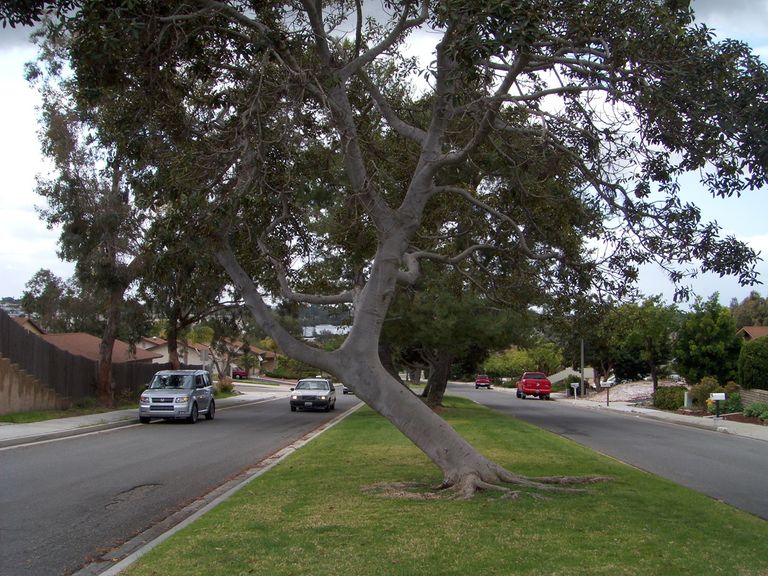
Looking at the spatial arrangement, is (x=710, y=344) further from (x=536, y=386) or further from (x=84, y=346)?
(x=84, y=346)

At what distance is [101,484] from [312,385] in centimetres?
2271

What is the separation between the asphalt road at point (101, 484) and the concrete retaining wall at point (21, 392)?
4.88 m

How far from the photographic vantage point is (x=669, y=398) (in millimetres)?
38031

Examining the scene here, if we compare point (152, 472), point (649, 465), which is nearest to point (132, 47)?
point (152, 472)

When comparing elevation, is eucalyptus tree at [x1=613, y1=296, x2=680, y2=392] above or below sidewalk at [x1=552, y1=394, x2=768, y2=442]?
above

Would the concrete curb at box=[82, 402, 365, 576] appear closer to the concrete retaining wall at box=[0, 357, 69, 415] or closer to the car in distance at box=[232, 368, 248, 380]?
the concrete retaining wall at box=[0, 357, 69, 415]

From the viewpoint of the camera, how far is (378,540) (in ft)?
22.0

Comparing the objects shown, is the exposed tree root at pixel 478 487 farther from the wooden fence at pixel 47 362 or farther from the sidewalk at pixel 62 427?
the wooden fence at pixel 47 362

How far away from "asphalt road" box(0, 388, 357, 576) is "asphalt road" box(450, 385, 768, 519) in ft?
26.8

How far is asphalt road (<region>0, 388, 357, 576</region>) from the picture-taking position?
298 inches

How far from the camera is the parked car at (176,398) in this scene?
2434 cm

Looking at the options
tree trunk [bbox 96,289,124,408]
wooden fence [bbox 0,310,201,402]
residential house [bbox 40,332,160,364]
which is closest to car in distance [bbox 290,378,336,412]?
tree trunk [bbox 96,289,124,408]

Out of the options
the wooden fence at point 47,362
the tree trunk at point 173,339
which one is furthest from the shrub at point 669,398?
the wooden fence at point 47,362

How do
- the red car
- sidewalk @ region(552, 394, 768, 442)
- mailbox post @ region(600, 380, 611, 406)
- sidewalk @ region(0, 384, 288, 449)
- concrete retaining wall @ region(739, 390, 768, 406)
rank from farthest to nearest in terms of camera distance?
the red car → mailbox post @ region(600, 380, 611, 406) → concrete retaining wall @ region(739, 390, 768, 406) → sidewalk @ region(552, 394, 768, 442) → sidewalk @ region(0, 384, 288, 449)
